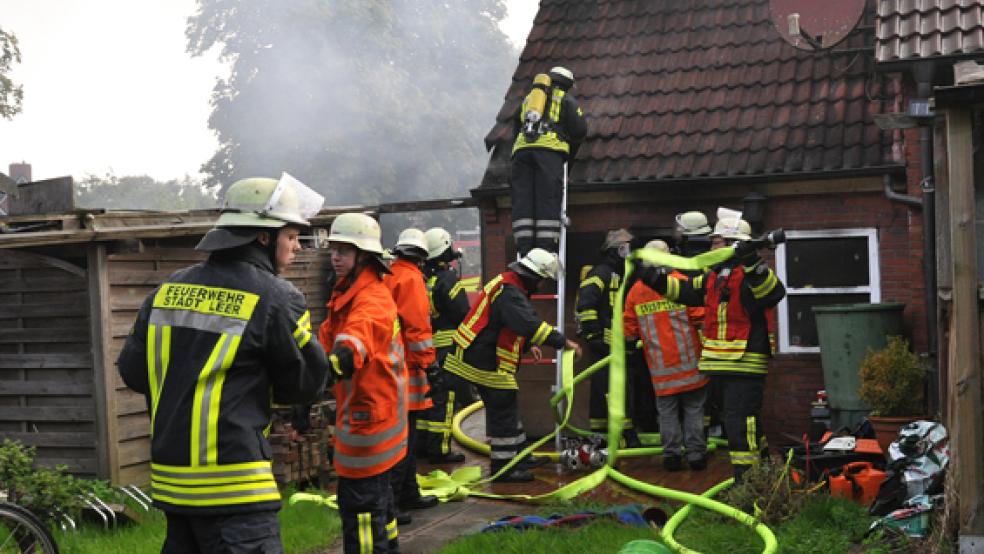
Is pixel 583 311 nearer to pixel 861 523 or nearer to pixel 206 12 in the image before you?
pixel 861 523

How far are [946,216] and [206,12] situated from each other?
3069 centimetres

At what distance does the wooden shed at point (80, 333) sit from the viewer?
8.27 meters

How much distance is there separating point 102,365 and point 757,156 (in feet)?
21.1

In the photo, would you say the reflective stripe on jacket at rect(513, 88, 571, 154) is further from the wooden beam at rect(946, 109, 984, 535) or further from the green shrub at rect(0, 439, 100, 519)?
the green shrub at rect(0, 439, 100, 519)

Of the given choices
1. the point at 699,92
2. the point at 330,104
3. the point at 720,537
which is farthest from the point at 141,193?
the point at 720,537

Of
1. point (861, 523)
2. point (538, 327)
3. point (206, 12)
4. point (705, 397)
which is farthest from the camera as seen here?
point (206, 12)

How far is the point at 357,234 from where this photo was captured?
609cm

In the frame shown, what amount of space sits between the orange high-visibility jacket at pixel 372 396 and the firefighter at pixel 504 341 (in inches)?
115

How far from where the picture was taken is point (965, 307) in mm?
6199

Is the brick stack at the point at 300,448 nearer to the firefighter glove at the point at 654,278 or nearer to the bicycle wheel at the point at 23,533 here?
the bicycle wheel at the point at 23,533

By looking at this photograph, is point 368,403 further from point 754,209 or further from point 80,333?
point 754,209

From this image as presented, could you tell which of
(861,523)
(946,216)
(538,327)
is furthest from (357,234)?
(946,216)

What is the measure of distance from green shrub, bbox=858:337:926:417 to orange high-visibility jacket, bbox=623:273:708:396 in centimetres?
152

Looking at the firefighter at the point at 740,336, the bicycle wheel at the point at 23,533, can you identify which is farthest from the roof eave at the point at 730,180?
the bicycle wheel at the point at 23,533
